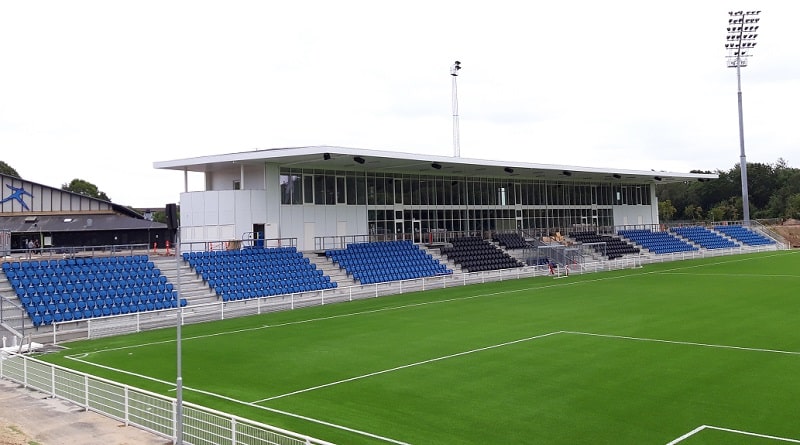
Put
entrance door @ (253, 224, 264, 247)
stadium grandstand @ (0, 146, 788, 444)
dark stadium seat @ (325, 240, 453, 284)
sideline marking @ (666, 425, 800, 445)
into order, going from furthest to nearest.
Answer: dark stadium seat @ (325, 240, 453, 284) < entrance door @ (253, 224, 264, 247) < stadium grandstand @ (0, 146, 788, 444) < sideline marking @ (666, 425, 800, 445)

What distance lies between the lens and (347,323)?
23297 mm

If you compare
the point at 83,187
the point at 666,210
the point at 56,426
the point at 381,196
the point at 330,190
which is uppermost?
the point at 83,187

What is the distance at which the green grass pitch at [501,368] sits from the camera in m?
10.8

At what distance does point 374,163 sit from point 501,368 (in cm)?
2525

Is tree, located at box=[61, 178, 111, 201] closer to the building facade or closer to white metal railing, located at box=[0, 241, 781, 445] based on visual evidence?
the building facade

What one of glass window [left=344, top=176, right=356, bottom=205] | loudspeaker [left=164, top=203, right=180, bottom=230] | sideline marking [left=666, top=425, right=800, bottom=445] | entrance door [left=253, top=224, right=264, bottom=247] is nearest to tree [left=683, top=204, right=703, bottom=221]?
glass window [left=344, top=176, right=356, bottom=205]

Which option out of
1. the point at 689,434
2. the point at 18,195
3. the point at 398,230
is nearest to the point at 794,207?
the point at 398,230

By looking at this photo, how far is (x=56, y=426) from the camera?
11.3 meters

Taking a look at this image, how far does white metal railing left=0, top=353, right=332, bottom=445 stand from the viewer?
926cm

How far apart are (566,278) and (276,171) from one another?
18.4m

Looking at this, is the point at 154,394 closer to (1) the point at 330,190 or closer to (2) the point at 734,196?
(1) the point at 330,190

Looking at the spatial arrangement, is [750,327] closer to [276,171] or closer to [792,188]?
[276,171]

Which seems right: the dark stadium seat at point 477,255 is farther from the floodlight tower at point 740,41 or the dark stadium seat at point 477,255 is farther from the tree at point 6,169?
the tree at point 6,169

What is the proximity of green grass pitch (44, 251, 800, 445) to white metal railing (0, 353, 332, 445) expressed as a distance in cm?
148
